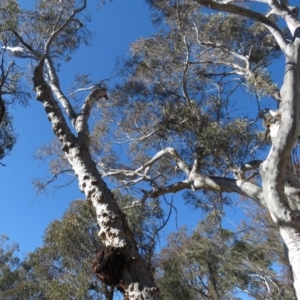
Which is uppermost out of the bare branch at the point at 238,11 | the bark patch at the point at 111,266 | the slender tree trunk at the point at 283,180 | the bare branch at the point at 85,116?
the bare branch at the point at 238,11

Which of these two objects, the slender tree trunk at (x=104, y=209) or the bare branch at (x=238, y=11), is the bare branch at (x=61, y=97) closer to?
the slender tree trunk at (x=104, y=209)

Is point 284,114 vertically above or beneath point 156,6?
beneath

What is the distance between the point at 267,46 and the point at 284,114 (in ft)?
19.7

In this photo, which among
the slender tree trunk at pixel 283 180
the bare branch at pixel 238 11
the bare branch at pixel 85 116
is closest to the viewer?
the slender tree trunk at pixel 283 180

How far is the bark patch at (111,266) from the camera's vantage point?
9.80 feet

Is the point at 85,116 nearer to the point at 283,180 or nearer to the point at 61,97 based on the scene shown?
the point at 61,97

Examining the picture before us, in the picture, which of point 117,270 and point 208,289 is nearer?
point 117,270

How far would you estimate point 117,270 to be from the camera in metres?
3.00

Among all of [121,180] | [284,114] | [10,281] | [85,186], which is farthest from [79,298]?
[10,281]

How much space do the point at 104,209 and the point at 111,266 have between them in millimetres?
595

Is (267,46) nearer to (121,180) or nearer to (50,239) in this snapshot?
(121,180)

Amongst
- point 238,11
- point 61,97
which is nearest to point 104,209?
point 61,97

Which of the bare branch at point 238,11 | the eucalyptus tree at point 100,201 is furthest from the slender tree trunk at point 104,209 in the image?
the bare branch at point 238,11

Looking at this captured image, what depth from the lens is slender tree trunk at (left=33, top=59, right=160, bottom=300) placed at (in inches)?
116
